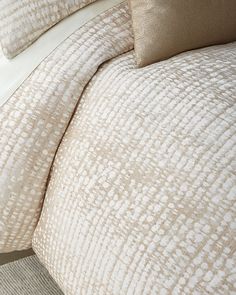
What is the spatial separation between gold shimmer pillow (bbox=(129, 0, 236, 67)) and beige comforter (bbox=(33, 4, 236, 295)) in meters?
0.03

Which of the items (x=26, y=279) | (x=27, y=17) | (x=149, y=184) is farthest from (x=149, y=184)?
(x=26, y=279)

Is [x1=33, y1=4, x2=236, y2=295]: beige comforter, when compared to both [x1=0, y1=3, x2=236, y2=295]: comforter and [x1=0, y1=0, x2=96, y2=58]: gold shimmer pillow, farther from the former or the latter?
[x1=0, y1=0, x2=96, y2=58]: gold shimmer pillow

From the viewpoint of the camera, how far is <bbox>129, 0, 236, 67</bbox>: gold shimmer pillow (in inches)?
38.3

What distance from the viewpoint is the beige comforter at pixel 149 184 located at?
0.71 meters

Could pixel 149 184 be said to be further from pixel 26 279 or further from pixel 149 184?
pixel 26 279

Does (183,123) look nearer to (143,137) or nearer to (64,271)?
(143,137)

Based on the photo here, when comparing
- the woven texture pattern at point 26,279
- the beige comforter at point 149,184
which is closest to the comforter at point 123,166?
the beige comforter at point 149,184

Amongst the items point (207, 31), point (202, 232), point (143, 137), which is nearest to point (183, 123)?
point (143, 137)

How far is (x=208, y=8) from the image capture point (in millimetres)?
990

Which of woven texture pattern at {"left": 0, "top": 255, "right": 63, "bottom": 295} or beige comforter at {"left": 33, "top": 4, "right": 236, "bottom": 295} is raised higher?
beige comforter at {"left": 33, "top": 4, "right": 236, "bottom": 295}

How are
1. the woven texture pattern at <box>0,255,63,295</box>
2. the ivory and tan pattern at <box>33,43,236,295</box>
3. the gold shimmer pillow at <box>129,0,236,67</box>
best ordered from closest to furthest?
the ivory and tan pattern at <box>33,43,236,295</box>, the gold shimmer pillow at <box>129,0,236,67</box>, the woven texture pattern at <box>0,255,63,295</box>

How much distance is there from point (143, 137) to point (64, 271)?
25 cm

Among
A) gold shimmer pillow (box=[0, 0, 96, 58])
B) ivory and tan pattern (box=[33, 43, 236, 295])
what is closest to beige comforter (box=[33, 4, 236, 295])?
ivory and tan pattern (box=[33, 43, 236, 295])

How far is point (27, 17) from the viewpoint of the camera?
103cm
